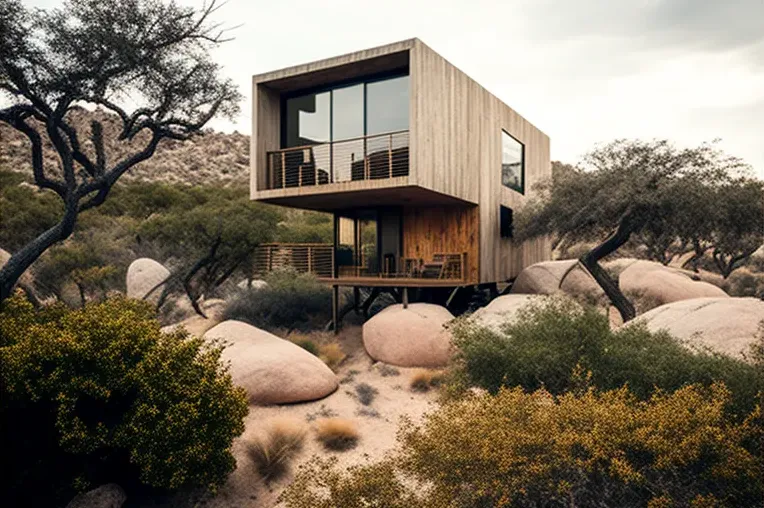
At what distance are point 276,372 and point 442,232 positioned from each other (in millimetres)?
7565

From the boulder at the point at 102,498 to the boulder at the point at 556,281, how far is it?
1376 cm

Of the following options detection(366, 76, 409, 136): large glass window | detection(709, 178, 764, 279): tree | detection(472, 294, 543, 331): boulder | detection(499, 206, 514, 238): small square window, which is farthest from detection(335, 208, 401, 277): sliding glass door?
detection(709, 178, 764, 279): tree

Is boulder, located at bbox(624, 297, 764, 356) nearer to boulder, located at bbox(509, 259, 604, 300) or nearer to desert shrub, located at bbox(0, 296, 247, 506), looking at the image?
desert shrub, located at bbox(0, 296, 247, 506)

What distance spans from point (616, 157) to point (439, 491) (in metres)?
13.2

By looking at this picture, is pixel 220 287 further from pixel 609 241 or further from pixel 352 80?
pixel 609 241

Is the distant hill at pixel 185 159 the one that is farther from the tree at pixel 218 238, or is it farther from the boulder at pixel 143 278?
the tree at pixel 218 238

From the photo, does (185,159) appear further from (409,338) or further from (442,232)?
(409,338)

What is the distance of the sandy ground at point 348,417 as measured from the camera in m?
7.66

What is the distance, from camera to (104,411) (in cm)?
699

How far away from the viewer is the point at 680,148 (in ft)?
48.4

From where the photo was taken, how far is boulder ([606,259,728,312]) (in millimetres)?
17547

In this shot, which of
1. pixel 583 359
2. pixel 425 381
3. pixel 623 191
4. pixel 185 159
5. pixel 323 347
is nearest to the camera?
pixel 583 359

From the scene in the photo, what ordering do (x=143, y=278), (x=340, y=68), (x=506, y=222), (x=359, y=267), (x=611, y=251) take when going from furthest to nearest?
(x=143, y=278), (x=506, y=222), (x=359, y=267), (x=611, y=251), (x=340, y=68)

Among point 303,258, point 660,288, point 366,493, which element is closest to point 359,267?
point 303,258
